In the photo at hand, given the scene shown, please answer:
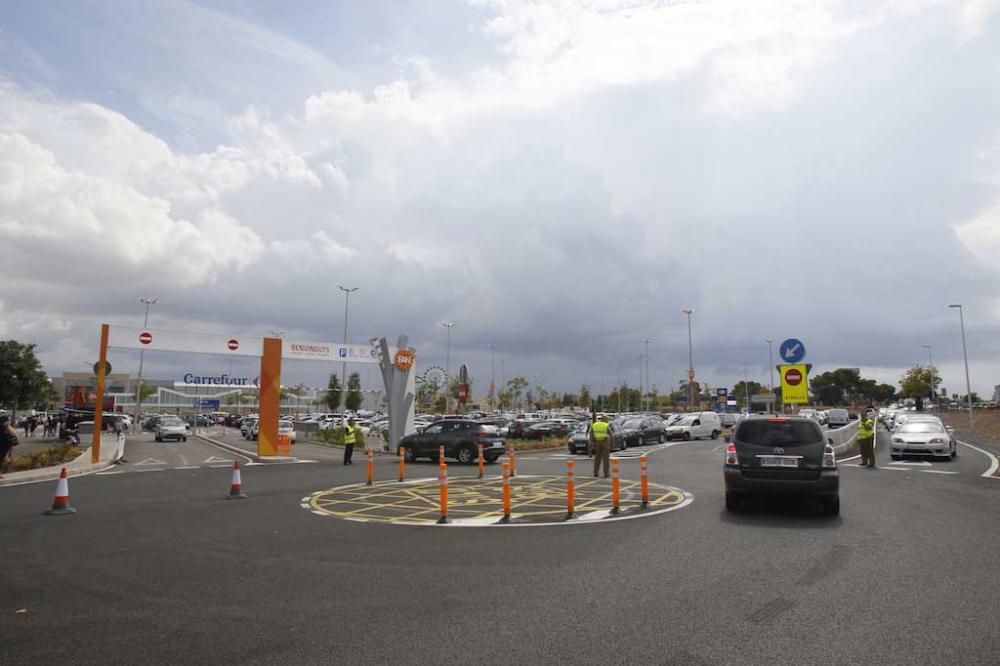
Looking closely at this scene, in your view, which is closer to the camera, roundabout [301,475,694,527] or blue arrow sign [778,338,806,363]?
roundabout [301,475,694,527]

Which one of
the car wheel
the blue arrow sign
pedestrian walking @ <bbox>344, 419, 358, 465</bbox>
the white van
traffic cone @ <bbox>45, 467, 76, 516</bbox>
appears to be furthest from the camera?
the white van

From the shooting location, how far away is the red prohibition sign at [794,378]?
15.9m

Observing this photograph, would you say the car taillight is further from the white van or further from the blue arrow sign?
the white van

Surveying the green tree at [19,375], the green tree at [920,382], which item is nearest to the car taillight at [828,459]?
the green tree at [19,375]

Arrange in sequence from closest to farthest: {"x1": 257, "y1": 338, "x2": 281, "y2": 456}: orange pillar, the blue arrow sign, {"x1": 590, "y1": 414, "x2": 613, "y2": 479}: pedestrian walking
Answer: the blue arrow sign, {"x1": 590, "y1": 414, "x2": 613, "y2": 479}: pedestrian walking, {"x1": 257, "y1": 338, "x2": 281, "y2": 456}: orange pillar

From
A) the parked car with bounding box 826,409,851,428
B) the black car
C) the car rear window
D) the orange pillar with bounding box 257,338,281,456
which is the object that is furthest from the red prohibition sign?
the parked car with bounding box 826,409,851,428

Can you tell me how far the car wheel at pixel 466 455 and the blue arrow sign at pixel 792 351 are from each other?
1255 cm

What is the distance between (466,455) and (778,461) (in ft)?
51.0

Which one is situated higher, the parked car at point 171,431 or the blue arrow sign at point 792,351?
the blue arrow sign at point 792,351

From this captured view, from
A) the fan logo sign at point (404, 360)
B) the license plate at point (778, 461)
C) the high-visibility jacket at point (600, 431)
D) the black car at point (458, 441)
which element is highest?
the fan logo sign at point (404, 360)

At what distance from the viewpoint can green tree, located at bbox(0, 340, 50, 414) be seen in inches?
2039

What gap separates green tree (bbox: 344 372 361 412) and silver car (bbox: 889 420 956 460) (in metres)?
74.6

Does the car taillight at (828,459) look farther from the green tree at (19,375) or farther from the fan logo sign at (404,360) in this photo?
the green tree at (19,375)

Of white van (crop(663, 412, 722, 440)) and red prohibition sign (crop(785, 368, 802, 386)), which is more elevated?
red prohibition sign (crop(785, 368, 802, 386))
